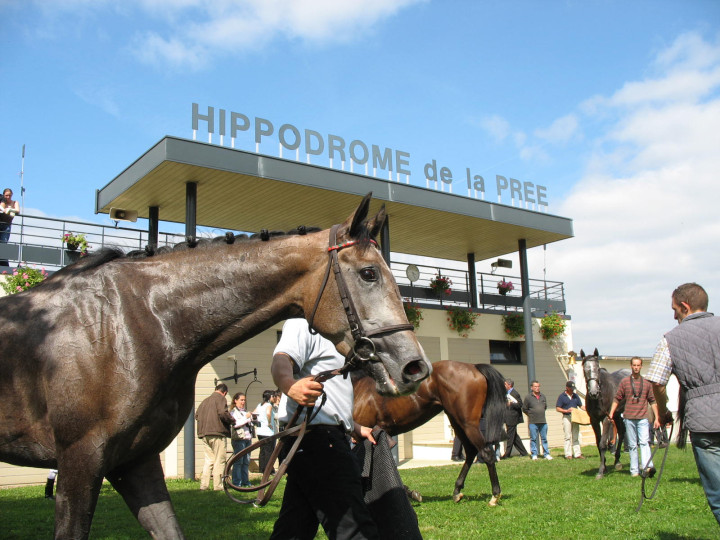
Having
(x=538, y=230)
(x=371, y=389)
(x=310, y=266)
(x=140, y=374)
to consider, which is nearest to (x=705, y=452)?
(x=310, y=266)

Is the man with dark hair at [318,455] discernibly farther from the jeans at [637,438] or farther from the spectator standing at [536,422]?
the spectator standing at [536,422]

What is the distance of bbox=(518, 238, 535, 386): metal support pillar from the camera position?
768 inches

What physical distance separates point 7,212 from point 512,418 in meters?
12.6

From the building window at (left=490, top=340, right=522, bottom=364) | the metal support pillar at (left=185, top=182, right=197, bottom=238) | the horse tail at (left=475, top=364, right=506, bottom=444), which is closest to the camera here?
the horse tail at (left=475, top=364, right=506, bottom=444)

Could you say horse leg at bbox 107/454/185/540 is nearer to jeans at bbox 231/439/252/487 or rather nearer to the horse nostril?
the horse nostril

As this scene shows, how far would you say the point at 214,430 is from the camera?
11.5 m

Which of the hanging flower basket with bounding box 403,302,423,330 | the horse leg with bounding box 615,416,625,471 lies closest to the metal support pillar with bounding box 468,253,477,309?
the hanging flower basket with bounding box 403,302,423,330

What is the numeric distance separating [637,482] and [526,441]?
387 inches

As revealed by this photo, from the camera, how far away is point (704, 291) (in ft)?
15.3

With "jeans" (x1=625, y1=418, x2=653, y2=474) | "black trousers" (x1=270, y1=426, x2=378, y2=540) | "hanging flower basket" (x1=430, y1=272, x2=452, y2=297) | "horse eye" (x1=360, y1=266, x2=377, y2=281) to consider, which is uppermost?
"hanging flower basket" (x1=430, y1=272, x2=452, y2=297)

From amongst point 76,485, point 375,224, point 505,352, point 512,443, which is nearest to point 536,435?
point 512,443

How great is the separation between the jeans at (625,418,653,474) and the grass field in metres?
0.43

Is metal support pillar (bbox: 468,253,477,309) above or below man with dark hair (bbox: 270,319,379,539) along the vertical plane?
above

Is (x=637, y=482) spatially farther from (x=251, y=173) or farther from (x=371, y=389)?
(x=251, y=173)
